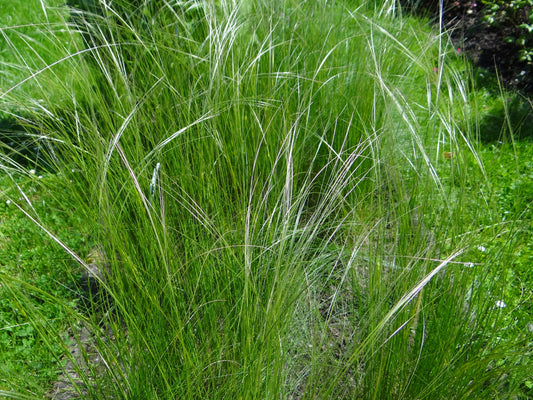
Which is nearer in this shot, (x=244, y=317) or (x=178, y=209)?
(x=244, y=317)

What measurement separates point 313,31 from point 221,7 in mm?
525

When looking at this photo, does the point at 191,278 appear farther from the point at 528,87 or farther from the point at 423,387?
the point at 528,87

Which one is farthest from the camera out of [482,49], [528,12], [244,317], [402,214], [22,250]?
[482,49]

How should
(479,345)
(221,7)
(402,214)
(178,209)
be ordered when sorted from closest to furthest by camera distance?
(479,345)
(402,214)
(178,209)
(221,7)

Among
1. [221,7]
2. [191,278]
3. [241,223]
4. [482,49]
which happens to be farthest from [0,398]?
[482,49]

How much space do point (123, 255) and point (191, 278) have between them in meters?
0.23

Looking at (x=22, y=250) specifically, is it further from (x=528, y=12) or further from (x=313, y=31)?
(x=528, y=12)

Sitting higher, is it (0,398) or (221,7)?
(221,7)

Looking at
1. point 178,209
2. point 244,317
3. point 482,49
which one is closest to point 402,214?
point 244,317

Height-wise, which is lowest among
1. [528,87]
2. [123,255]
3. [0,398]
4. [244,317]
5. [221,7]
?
[528,87]

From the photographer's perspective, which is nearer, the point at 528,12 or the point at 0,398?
the point at 0,398

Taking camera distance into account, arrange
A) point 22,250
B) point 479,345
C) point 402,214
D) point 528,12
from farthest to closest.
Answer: point 528,12, point 22,250, point 402,214, point 479,345

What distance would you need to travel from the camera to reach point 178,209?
1.90 m

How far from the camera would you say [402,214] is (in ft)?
5.29
